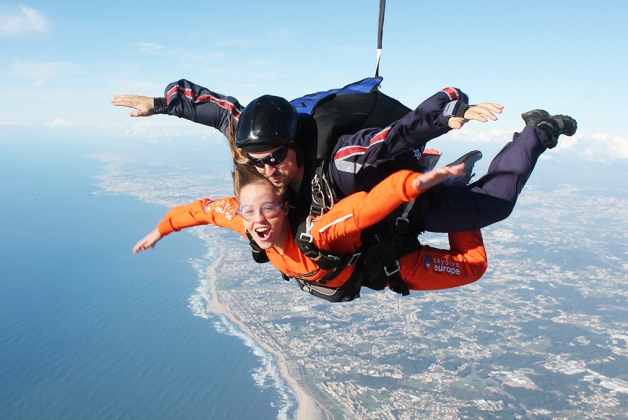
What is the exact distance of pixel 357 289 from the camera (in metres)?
2.76

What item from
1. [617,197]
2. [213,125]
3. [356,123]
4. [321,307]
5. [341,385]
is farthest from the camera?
[617,197]

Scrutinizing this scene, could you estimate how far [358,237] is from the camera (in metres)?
2.26

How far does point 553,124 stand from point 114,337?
24.9m

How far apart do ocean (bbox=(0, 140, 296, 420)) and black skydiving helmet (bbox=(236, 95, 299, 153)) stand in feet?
53.6

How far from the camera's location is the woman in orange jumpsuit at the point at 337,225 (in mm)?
1735

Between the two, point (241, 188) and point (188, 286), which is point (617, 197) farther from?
point (241, 188)

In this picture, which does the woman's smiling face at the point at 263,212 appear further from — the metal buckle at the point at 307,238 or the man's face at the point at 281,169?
the metal buckle at the point at 307,238

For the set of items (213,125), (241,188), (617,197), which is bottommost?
(617,197)

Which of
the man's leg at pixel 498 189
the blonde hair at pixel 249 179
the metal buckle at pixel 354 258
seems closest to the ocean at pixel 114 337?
the metal buckle at pixel 354 258

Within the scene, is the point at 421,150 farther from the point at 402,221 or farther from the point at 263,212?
the point at 263,212

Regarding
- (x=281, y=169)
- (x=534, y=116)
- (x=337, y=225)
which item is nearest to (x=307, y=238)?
(x=337, y=225)

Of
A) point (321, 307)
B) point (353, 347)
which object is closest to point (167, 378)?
point (353, 347)

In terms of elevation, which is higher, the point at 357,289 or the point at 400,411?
the point at 357,289

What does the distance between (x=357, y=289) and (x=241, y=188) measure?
1.02 metres
